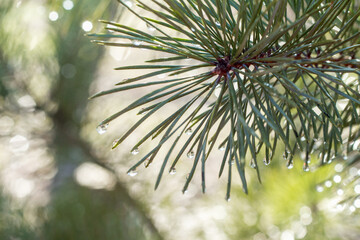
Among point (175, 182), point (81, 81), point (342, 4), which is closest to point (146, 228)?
point (175, 182)

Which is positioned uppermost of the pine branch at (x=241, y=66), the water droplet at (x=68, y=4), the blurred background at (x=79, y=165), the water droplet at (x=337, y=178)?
the pine branch at (x=241, y=66)

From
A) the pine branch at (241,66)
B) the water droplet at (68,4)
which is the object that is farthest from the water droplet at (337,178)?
the water droplet at (68,4)

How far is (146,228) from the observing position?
22.0 inches

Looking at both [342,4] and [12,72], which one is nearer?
[342,4]

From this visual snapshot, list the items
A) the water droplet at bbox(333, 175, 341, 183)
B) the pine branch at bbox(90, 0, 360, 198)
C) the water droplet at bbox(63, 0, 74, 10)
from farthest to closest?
the water droplet at bbox(63, 0, 74, 10) → the water droplet at bbox(333, 175, 341, 183) → the pine branch at bbox(90, 0, 360, 198)

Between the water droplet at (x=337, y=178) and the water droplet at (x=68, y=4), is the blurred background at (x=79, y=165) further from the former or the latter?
the water droplet at (x=337, y=178)

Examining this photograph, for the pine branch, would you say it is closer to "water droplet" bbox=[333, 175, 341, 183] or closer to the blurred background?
"water droplet" bbox=[333, 175, 341, 183]

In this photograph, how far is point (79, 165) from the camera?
563 millimetres

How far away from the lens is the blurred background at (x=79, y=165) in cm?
53

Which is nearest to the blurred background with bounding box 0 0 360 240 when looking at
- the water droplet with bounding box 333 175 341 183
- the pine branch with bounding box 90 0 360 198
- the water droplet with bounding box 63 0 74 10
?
the water droplet with bounding box 63 0 74 10

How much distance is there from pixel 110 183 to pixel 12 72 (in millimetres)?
204

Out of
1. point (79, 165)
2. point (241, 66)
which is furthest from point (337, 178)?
point (79, 165)

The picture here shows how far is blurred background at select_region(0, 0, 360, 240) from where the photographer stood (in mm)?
526

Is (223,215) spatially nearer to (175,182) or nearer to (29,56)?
(175,182)
